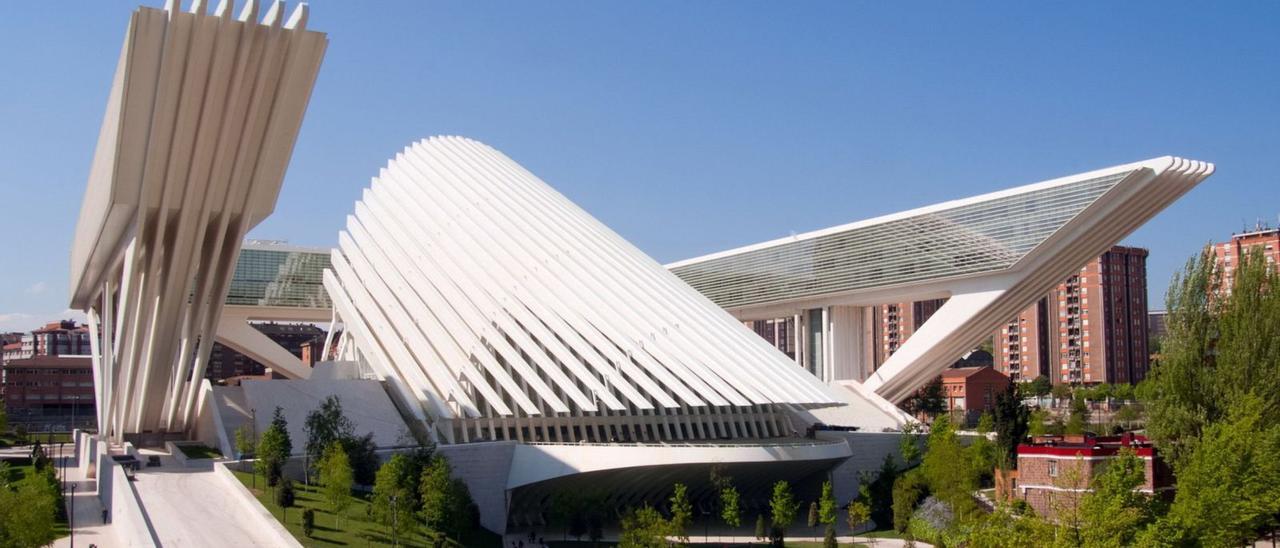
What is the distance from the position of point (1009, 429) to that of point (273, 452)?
20.2m

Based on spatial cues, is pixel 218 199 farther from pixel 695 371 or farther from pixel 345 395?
pixel 695 371

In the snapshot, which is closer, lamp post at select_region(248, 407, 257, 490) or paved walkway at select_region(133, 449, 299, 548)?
paved walkway at select_region(133, 449, 299, 548)

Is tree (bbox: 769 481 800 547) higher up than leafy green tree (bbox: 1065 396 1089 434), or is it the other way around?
leafy green tree (bbox: 1065 396 1089 434)

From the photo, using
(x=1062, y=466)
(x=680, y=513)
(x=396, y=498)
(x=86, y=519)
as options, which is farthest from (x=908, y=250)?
(x=86, y=519)

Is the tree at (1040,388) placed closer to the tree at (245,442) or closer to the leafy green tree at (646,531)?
the leafy green tree at (646,531)

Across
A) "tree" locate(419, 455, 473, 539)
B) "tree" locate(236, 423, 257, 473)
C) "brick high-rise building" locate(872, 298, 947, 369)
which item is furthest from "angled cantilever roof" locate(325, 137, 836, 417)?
"brick high-rise building" locate(872, 298, 947, 369)

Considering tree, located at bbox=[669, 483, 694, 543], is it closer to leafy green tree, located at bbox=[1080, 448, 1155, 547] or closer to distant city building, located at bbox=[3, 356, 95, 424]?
leafy green tree, located at bbox=[1080, 448, 1155, 547]

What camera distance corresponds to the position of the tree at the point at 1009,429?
115 ft

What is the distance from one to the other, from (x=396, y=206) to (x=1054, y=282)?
2595 centimetres

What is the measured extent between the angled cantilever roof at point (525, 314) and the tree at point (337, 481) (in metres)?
5.86

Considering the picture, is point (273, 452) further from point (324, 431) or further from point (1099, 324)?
point (1099, 324)

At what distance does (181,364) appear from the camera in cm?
4062

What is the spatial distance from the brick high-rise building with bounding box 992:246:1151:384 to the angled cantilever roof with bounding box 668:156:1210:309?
134 ft

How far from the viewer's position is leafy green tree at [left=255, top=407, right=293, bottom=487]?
31.3 metres
